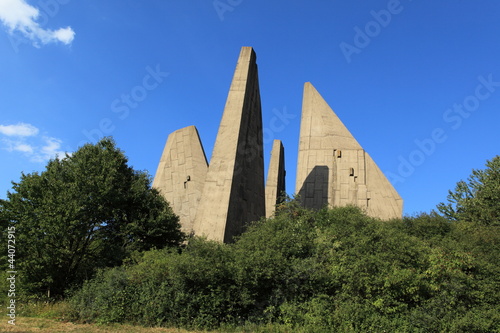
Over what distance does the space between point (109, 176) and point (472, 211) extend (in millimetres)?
18563

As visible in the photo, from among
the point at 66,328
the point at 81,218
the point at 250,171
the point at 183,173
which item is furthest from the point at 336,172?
the point at 66,328

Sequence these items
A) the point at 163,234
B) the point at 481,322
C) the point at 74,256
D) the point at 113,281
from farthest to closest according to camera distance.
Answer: the point at 163,234 → the point at 74,256 → the point at 113,281 → the point at 481,322

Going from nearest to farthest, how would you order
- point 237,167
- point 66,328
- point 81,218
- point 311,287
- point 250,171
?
point 66,328, point 311,287, point 81,218, point 237,167, point 250,171

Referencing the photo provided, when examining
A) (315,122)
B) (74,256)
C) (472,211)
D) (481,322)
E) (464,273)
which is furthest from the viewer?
(315,122)

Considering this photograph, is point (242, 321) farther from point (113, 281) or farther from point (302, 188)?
point (302, 188)

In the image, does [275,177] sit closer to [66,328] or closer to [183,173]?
[183,173]

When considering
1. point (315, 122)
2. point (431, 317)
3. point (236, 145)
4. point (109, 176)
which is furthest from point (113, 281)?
point (315, 122)

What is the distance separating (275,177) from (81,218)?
15.6 metres

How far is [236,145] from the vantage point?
16.1 metres

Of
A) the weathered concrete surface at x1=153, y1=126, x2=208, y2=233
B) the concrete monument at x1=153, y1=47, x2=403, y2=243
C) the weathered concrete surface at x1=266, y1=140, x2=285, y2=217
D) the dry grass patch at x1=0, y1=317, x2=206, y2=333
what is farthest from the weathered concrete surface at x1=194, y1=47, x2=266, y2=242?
the weathered concrete surface at x1=266, y1=140, x2=285, y2=217

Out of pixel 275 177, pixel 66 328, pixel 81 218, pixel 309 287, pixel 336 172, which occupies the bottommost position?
pixel 66 328

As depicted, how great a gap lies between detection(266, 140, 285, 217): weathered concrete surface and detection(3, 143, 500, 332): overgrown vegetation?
563 inches

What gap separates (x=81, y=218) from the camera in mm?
14195

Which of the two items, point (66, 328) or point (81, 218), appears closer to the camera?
point (66, 328)
